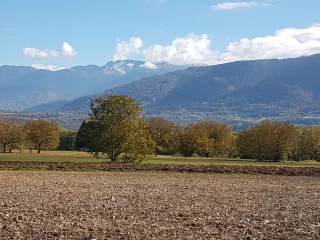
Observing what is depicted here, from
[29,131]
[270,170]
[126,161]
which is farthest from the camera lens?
[29,131]

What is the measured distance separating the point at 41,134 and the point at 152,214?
3778 inches

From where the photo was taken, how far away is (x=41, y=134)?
111 meters

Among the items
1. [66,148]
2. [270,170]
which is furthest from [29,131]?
[270,170]

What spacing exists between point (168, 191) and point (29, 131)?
8885 cm

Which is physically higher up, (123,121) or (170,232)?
(123,121)

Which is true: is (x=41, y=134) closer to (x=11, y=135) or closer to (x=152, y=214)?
(x=11, y=135)

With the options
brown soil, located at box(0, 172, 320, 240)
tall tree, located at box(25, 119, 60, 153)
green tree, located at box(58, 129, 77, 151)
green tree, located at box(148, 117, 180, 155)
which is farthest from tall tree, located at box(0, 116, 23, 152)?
brown soil, located at box(0, 172, 320, 240)

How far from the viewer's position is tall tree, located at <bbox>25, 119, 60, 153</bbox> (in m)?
110

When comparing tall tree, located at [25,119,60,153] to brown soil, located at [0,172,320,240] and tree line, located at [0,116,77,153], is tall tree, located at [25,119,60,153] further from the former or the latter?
brown soil, located at [0,172,320,240]

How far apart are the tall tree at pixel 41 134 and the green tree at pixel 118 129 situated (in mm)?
49894

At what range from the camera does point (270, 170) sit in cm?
5509

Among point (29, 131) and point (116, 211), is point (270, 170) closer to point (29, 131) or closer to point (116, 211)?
point (116, 211)

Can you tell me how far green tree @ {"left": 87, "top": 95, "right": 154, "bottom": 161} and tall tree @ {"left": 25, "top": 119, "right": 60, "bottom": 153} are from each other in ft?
164

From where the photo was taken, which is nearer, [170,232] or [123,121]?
[170,232]
